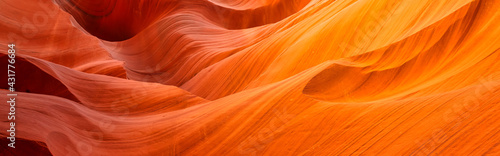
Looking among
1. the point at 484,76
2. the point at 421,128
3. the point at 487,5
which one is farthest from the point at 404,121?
the point at 487,5

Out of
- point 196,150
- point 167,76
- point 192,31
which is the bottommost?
point 196,150

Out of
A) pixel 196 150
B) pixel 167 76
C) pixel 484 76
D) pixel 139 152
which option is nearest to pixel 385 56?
pixel 484 76

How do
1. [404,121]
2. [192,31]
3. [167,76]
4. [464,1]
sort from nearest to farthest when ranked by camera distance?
[404,121] → [464,1] → [167,76] → [192,31]

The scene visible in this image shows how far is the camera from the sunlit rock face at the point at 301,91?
36.0 inches

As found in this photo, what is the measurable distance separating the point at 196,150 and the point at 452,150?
0.63 metres

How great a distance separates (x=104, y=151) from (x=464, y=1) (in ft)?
3.77

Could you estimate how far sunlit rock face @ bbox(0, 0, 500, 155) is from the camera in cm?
91

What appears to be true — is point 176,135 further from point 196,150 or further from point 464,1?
point 464,1

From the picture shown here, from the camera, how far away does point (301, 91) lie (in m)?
1.17

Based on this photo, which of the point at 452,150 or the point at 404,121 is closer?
the point at 452,150

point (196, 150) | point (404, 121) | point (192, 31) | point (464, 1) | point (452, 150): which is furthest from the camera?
point (192, 31)

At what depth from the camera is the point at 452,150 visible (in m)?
0.81

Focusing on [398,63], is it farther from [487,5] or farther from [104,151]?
[104,151]

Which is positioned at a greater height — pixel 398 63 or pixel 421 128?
pixel 398 63
